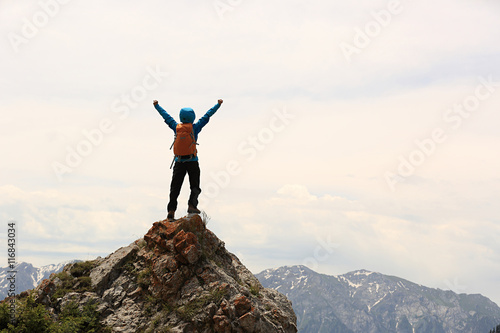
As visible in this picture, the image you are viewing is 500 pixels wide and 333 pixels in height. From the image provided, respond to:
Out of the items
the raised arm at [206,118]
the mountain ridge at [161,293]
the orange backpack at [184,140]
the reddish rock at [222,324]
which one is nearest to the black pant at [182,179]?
the orange backpack at [184,140]

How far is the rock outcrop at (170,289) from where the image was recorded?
15797 mm

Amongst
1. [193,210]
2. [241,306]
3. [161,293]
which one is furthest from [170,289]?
[193,210]

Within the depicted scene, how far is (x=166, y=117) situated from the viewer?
19688 mm

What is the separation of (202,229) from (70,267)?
5.50m

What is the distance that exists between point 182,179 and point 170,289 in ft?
16.1

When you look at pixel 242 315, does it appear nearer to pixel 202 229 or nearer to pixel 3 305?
pixel 202 229

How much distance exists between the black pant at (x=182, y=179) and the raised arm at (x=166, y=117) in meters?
1.63

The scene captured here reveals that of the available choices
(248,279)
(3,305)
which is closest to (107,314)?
(3,305)

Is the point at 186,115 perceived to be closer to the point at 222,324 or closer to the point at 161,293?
the point at 161,293

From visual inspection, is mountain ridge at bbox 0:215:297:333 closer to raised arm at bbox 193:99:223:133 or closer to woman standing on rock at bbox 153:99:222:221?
woman standing on rock at bbox 153:99:222:221

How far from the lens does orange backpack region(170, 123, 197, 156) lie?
1900 cm

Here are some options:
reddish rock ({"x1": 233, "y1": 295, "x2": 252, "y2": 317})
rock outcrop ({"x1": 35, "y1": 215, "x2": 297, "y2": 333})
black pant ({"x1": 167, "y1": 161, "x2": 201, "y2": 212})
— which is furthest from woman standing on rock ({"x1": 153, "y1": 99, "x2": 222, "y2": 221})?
reddish rock ({"x1": 233, "y1": 295, "x2": 252, "y2": 317})

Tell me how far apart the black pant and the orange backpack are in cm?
55

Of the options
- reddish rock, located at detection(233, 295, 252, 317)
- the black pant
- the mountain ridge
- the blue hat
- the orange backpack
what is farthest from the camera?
the black pant
